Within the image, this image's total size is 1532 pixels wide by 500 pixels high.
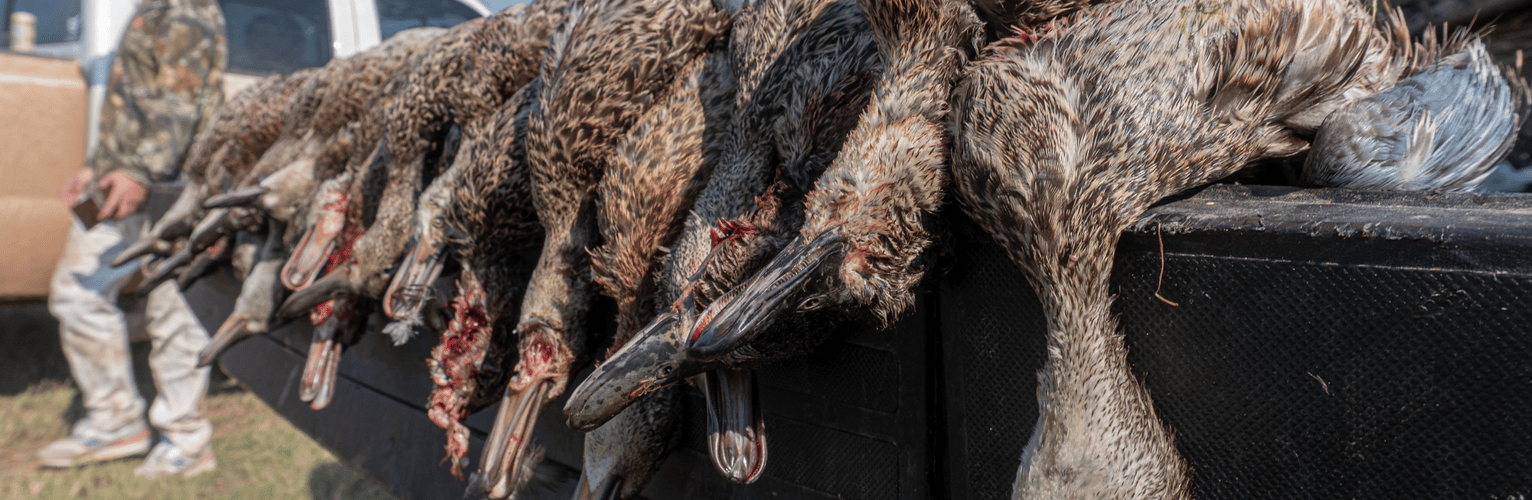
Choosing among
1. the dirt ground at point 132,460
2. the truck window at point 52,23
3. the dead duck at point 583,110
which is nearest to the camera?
the dead duck at point 583,110

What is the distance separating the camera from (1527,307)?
97cm

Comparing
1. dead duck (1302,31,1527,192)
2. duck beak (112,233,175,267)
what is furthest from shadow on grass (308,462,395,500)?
dead duck (1302,31,1527,192)

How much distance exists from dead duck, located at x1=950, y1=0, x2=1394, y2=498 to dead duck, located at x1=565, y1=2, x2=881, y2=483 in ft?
1.47

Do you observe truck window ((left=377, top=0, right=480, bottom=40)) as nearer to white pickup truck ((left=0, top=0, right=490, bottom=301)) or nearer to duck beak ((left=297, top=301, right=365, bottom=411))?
white pickup truck ((left=0, top=0, right=490, bottom=301))

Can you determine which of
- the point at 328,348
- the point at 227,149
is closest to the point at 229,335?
the point at 328,348

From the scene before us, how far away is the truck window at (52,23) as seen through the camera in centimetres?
643

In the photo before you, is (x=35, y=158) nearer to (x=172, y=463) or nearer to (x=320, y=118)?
(x=172, y=463)

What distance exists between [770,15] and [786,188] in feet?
1.44

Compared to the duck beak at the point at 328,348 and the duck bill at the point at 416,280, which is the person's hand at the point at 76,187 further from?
the duck bill at the point at 416,280

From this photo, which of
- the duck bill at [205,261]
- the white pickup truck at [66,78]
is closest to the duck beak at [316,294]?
the duck bill at [205,261]

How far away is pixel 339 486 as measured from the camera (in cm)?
505

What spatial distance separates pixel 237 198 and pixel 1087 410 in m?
3.95

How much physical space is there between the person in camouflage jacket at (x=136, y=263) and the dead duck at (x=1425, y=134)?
21.3ft

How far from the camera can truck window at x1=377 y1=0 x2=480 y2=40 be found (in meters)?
7.03
